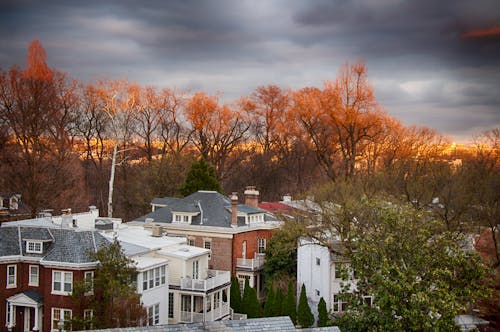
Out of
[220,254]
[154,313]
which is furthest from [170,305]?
[220,254]

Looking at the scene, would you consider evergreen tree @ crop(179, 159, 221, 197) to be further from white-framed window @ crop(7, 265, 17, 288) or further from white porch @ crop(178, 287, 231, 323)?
white-framed window @ crop(7, 265, 17, 288)

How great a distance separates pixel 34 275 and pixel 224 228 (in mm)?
15111

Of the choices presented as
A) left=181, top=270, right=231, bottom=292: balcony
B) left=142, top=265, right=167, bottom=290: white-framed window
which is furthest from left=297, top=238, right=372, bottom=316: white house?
left=142, top=265, right=167, bottom=290: white-framed window

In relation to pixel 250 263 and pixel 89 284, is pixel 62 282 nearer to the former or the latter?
pixel 89 284

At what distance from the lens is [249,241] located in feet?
152

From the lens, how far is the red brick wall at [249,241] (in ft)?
147

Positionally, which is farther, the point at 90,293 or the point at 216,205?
the point at 216,205

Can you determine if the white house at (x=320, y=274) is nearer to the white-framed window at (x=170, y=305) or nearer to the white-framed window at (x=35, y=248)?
the white-framed window at (x=170, y=305)

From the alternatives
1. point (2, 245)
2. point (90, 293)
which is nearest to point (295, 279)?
point (90, 293)

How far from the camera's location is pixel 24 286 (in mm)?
33656

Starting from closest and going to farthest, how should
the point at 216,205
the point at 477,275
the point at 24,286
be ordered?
1. the point at 477,275
2. the point at 24,286
3. the point at 216,205

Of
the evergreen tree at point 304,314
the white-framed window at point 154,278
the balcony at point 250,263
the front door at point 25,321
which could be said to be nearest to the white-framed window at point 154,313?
the white-framed window at point 154,278

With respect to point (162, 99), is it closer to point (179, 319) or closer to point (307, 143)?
point (307, 143)

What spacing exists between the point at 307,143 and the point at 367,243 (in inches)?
1763
